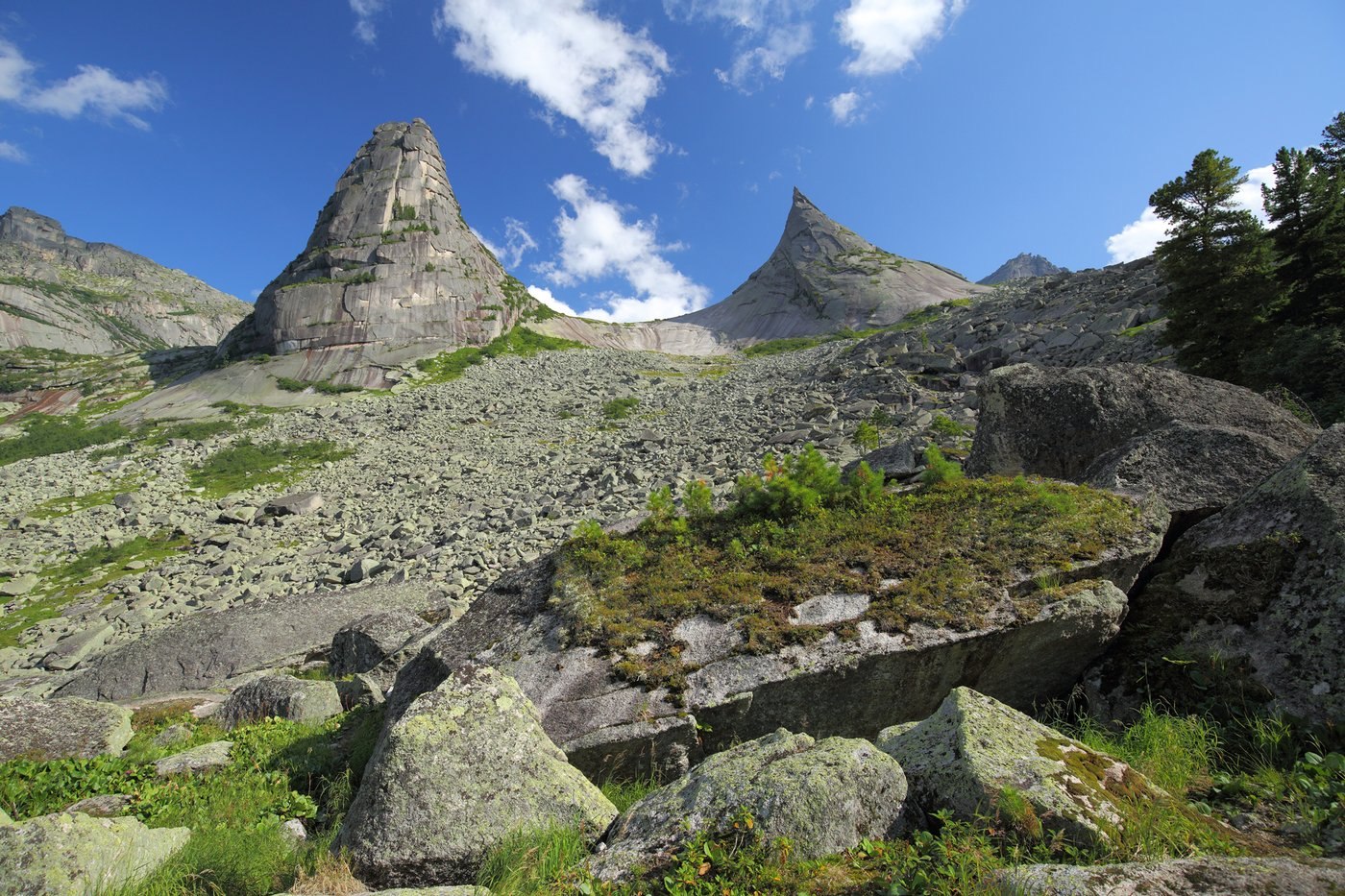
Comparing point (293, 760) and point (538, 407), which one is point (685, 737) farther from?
point (538, 407)

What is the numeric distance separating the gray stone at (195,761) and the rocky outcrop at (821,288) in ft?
319

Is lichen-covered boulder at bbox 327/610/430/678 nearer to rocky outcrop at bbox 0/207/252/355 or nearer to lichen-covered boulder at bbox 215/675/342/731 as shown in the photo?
lichen-covered boulder at bbox 215/675/342/731

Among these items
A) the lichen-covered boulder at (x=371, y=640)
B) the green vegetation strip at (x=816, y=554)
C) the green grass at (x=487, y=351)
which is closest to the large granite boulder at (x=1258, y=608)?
the green vegetation strip at (x=816, y=554)

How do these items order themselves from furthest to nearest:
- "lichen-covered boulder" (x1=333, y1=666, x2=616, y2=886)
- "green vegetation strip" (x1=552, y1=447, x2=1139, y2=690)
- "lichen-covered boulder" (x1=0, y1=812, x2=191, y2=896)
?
"green vegetation strip" (x1=552, y1=447, x2=1139, y2=690)
"lichen-covered boulder" (x1=333, y1=666, x2=616, y2=886)
"lichen-covered boulder" (x1=0, y1=812, x2=191, y2=896)

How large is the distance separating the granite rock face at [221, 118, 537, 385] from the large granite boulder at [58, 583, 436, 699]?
4623cm

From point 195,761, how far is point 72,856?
11.5 ft

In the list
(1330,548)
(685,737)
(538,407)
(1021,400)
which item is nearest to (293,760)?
(685,737)

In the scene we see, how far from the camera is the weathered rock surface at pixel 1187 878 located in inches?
112

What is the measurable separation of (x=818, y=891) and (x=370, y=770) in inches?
138

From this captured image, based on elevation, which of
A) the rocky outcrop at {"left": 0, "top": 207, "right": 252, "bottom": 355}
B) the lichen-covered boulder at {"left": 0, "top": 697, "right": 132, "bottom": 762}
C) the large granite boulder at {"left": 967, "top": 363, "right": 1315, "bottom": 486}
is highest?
the rocky outcrop at {"left": 0, "top": 207, "right": 252, "bottom": 355}

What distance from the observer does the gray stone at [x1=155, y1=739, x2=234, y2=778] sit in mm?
6363

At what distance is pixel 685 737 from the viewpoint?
19.3ft

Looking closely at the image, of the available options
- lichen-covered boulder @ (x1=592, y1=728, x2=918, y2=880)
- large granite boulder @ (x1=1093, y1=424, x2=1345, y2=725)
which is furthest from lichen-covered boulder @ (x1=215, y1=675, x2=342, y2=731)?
large granite boulder @ (x1=1093, y1=424, x2=1345, y2=725)

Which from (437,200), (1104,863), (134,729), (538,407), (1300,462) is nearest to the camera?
(1104,863)
